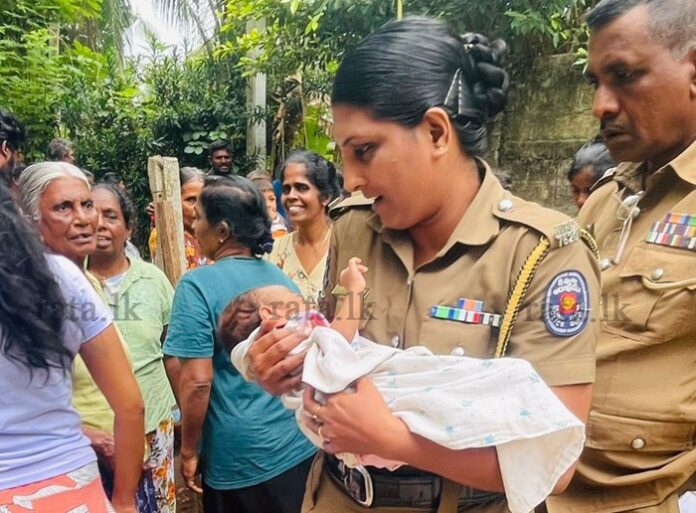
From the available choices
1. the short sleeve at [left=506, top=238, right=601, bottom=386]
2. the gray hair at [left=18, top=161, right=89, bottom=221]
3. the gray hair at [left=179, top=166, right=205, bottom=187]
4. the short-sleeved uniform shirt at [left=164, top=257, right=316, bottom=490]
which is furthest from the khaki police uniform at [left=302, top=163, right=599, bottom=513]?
the gray hair at [left=179, top=166, right=205, bottom=187]

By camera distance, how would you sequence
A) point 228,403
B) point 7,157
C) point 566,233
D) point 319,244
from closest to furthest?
point 566,233 < point 228,403 < point 7,157 < point 319,244

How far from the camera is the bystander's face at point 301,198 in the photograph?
12.3 feet

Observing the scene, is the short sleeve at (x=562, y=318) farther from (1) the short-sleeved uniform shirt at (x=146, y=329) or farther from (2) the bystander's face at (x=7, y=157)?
(2) the bystander's face at (x=7, y=157)

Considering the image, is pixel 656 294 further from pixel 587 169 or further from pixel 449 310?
pixel 587 169

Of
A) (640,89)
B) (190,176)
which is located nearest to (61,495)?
(640,89)

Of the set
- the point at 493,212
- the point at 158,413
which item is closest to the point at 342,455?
the point at 493,212

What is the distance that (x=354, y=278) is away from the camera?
1322 mm

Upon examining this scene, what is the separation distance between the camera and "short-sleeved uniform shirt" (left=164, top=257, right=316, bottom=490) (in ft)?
8.06

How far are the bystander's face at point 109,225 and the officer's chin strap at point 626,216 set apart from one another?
7.56 feet

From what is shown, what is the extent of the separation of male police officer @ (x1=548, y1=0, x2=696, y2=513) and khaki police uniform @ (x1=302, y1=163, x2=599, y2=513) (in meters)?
0.40

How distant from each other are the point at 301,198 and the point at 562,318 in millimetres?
2772

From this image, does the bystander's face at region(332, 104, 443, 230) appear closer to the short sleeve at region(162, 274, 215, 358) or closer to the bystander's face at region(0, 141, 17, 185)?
the short sleeve at region(162, 274, 215, 358)

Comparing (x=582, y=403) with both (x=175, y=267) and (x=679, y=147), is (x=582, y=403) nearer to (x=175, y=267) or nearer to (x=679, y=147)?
(x=679, y=147)

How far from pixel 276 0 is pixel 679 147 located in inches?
243
